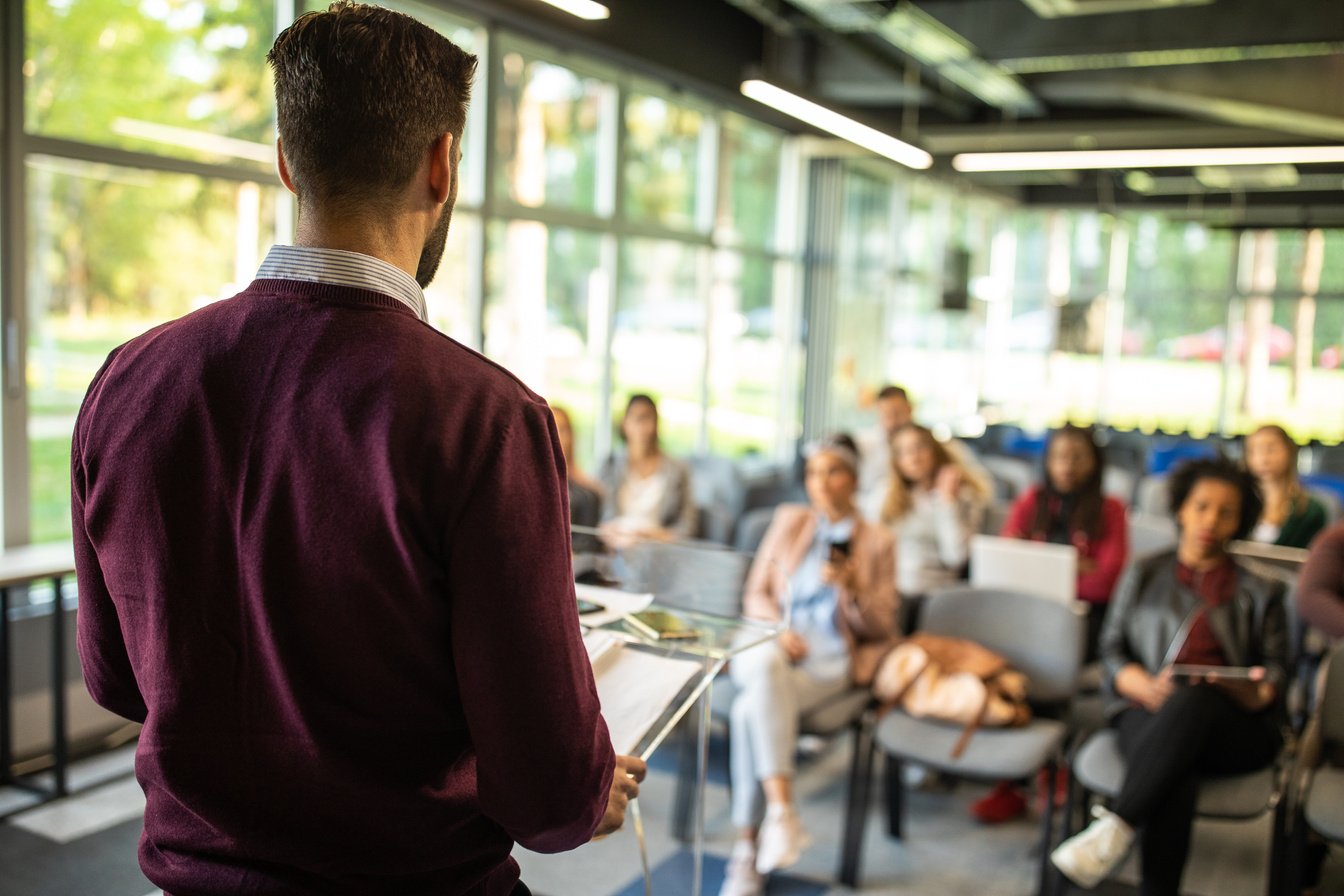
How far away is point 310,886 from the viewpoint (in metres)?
1.07

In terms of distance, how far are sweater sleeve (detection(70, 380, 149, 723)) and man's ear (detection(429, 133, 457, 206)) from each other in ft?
1.45

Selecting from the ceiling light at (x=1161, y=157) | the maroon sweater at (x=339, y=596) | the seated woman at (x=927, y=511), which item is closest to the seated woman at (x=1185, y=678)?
the seated woman at (x=927, y=511)

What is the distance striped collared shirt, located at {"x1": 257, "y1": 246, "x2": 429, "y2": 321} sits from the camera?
1.05 meters

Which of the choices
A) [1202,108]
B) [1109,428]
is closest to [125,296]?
[1202,108]

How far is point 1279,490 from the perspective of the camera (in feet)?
18.5

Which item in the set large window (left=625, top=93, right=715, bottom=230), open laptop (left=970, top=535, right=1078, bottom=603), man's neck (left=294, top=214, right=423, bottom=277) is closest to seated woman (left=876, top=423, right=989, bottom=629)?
open laptop (left=970, top=535, right=1078, bottom=603)

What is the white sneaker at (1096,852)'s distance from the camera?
3.26 metres

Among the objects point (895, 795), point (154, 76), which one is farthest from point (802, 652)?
point (154, 76)

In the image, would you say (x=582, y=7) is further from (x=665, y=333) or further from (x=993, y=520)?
(x=665, y=333)

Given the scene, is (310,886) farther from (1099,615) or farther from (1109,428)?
(1109,428)

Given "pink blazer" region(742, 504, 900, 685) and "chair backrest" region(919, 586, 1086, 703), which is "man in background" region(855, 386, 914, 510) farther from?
"chair backrest" region(919, 586, 1086, 703)

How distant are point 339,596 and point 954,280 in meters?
10.3

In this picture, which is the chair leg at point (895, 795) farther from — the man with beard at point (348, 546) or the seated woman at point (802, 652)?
the man with beard at point (348, 546)

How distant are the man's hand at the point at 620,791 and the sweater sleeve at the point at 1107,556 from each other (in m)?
A: 4.09
